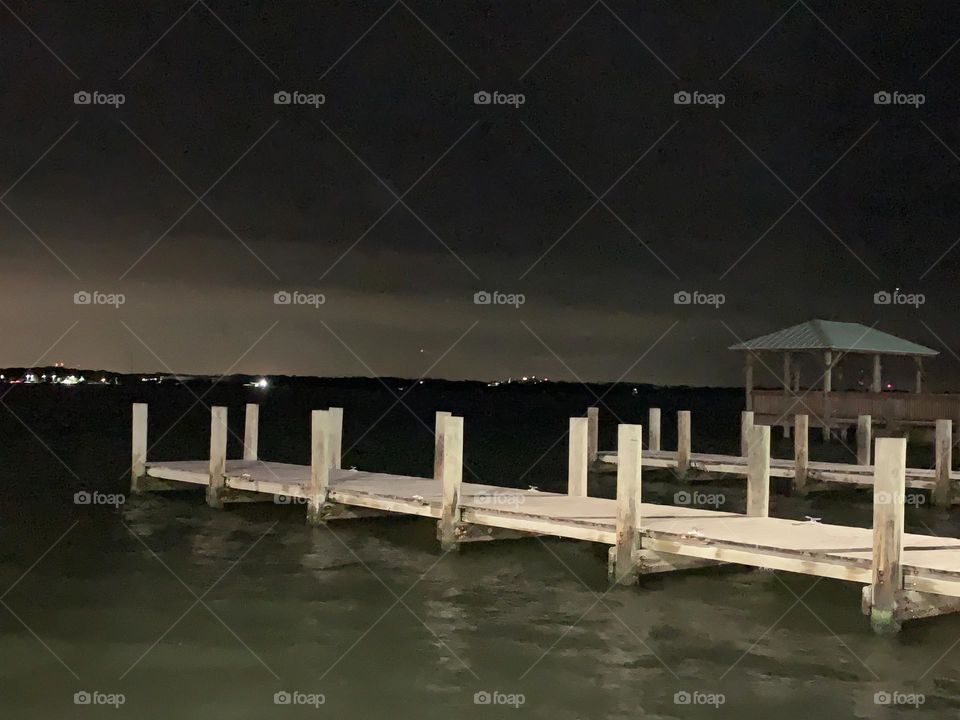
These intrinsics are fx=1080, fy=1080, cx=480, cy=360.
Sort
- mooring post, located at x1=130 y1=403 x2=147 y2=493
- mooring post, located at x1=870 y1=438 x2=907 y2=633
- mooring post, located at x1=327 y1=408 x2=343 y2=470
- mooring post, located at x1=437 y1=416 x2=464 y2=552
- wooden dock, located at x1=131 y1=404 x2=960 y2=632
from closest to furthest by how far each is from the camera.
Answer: mooring post, located at x1=870 y1=438 x2=907 y2=633
wooden dock, located at x1=131 y1=404 x2=960 y2=632
mooring post, located at x1=437 y1=416 x2=464 y2=552
mooring post, located at x1=327 y1=408 x2=343 y2=470
mooring post, located at x1=130 y1=403 x2=147 y2=493

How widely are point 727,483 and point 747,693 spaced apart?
54.2 ft

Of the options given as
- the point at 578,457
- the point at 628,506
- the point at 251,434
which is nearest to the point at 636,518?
the point at 628,506

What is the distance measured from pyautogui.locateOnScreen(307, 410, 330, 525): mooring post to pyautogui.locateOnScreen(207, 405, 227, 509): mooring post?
2.35m

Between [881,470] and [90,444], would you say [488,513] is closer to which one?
[881,470]

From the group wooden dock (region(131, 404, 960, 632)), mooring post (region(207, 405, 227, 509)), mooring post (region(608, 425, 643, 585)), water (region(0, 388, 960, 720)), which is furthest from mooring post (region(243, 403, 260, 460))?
mooring post (region(608, 425, 643, 585))

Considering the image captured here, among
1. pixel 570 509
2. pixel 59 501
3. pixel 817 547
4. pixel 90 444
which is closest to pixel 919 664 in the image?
pixel 817 547

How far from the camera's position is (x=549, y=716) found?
884 centimetres

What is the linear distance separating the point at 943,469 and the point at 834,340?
10.7 metres

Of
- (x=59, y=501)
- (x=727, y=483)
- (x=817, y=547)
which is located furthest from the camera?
(x=727, y=483)

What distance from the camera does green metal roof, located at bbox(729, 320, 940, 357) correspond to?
96.8 ft

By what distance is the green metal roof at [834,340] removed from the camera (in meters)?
29.5

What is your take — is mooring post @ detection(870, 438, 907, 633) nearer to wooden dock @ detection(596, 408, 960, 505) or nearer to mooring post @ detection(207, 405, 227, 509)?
wooden dock @ detection(596, 408, 960, 505)

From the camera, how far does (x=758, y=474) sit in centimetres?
1472

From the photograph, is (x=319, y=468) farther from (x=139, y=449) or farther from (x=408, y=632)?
(x=139, y=449)
